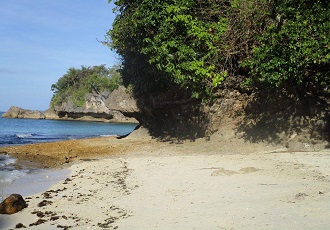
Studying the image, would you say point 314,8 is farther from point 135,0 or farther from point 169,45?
point 135,0

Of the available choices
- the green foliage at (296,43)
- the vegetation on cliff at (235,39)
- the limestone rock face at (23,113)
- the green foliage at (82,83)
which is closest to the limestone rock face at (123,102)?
the vegetation on cliff at (235,39)

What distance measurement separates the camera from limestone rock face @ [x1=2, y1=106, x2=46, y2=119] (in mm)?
98062

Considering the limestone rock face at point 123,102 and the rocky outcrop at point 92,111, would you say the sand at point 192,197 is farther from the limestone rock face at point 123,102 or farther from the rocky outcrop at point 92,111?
the rocky outcrop at point 92,111

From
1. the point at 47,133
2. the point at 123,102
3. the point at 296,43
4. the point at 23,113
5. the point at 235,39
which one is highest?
the point at 235,39

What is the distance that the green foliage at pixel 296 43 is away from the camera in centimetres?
1085

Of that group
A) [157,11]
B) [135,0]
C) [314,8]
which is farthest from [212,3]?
[314,8]

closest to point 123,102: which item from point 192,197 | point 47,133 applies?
point 192,197

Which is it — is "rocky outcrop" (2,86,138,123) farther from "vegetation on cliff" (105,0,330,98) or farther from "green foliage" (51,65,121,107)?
"vegetation on cliff" (105,0,330,98)

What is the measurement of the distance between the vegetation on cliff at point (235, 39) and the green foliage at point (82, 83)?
61.4m

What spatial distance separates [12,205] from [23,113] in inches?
3973

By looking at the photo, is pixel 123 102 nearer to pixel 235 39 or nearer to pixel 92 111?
pixel 235 39

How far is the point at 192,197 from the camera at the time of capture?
6957 millimetres

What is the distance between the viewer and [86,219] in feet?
20.3

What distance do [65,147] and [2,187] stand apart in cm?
1159
